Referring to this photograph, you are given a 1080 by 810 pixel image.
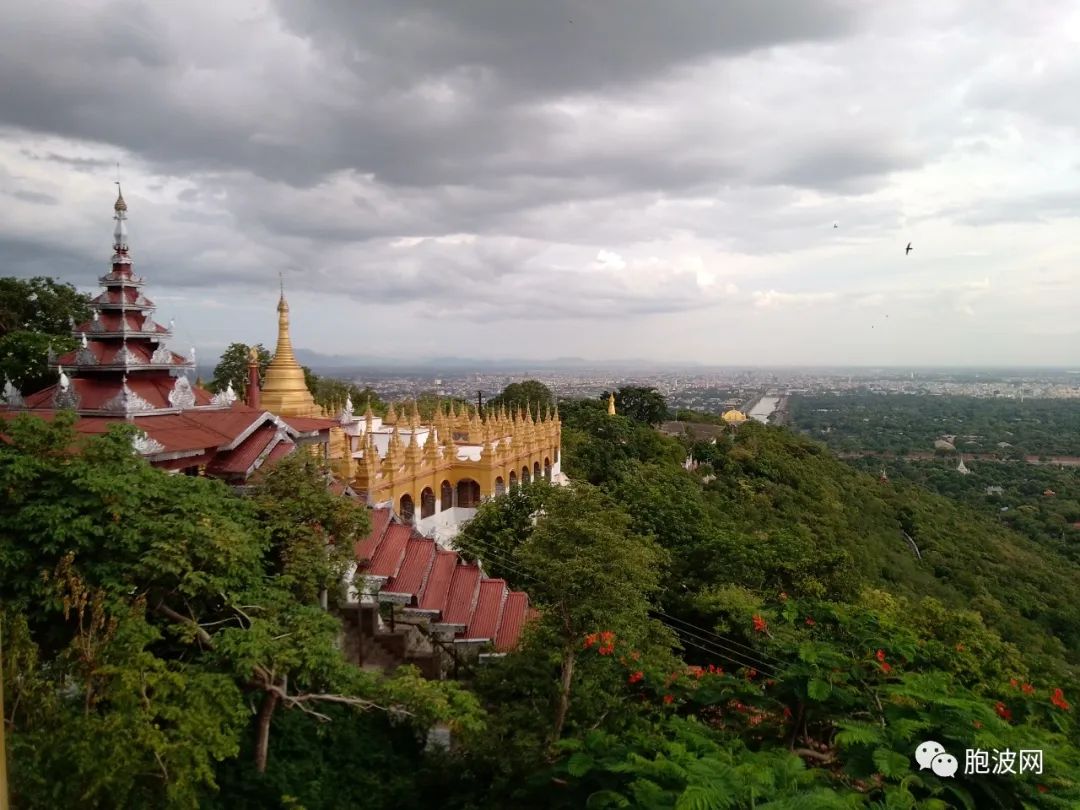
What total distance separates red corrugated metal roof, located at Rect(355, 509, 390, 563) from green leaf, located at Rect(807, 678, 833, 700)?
8414 millimetres

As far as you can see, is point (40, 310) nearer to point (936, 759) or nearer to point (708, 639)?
point (708, 639)

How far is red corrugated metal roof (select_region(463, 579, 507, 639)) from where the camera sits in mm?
15109

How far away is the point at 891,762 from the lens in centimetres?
666

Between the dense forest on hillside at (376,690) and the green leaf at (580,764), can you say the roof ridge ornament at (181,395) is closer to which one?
the dense forest on hillside at (376,690)

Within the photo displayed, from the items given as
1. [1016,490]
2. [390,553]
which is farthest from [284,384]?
[1016,490]

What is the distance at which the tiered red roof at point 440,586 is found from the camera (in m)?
14.7

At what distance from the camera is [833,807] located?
5668 millimetres

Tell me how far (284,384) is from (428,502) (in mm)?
6550

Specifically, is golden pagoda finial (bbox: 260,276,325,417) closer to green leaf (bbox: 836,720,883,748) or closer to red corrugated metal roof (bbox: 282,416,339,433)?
red corrugated metal roof (bbox: 282,416,339,433)

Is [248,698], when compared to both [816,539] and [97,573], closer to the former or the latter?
[97,573]

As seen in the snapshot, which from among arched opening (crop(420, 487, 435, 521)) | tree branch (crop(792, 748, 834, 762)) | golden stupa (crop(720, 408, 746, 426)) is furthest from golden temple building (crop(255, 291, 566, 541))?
golden stupa (crop(720, 408, 746, 426))

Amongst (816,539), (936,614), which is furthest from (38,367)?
(816,539)

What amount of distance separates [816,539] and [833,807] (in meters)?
32.0

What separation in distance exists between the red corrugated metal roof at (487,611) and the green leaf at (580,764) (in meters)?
7.33
